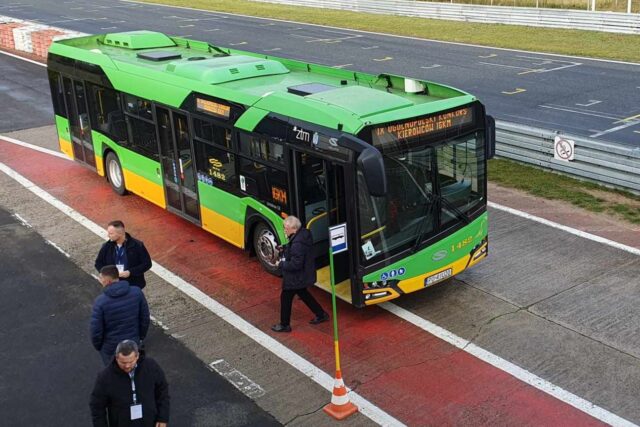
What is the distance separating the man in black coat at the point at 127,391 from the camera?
607cm

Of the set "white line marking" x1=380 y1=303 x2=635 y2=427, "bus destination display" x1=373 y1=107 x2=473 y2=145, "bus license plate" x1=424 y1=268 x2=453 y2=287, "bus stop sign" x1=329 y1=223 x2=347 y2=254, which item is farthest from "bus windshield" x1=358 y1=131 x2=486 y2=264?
"white line marking" x1=380 y1=303 x2=635 y2=427

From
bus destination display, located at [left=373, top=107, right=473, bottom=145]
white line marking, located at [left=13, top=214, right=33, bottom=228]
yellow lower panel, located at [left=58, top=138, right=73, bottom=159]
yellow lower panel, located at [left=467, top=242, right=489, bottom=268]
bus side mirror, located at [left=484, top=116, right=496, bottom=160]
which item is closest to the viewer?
bus destination display, located at [left=373, top=107, right=473, bottom=145]

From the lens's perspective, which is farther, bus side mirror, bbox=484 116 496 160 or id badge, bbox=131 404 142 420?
bus side mirror, bbox=484 116 496 160

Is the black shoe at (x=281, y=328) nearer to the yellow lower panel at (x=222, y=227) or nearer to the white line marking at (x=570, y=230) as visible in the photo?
the yellow lower panel at (x=222, y=227)

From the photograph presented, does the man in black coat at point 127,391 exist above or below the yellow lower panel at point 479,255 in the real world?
above

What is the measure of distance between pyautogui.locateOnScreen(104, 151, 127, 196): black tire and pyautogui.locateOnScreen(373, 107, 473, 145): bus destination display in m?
7.88

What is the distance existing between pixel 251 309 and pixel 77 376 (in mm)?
2612

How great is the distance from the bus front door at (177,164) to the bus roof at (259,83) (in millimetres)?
365

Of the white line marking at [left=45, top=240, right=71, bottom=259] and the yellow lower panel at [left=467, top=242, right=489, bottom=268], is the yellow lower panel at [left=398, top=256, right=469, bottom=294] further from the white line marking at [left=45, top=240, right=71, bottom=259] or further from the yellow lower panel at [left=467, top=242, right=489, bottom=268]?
the white line marking at [left=45, top=240, right=71, bottom=259]

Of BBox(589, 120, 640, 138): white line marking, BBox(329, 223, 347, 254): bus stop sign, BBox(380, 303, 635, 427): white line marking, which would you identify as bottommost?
BBox(589, 120, 640, 138): white line marking

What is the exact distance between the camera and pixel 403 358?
9281 millimetres

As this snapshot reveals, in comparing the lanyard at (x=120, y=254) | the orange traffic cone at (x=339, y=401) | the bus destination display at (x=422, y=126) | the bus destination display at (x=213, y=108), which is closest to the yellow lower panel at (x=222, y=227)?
the bus destination display at (x=213, y=108)

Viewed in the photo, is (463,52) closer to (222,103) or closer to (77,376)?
(222,103)

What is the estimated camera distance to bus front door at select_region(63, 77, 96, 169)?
54.3ft
